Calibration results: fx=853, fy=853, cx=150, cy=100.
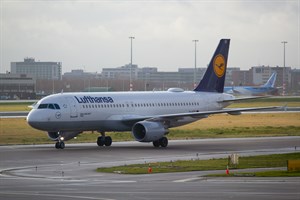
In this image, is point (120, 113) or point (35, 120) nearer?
point (35, 120)

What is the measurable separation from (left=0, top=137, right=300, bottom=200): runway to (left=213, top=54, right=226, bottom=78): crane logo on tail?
1031 centimetres

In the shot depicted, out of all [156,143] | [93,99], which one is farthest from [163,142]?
[93,99]

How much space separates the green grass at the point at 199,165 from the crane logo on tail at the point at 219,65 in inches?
895

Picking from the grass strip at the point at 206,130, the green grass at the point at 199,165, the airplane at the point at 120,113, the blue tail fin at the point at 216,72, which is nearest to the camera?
the green grass at the point at 199,165

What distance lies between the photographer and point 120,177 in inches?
1665

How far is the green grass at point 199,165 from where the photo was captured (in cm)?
4597

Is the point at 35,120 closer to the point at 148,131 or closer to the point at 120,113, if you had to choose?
the point at 120,113

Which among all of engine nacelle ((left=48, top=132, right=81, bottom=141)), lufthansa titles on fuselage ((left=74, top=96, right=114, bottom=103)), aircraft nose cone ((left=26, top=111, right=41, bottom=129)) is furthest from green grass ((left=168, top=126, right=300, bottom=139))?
aircraft nose cone ((left=26, top=111, right=41, bottom=129))

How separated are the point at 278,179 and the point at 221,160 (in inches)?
460

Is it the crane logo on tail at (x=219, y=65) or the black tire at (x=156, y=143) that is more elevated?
the crane logo on tail at (x=219, y=65)

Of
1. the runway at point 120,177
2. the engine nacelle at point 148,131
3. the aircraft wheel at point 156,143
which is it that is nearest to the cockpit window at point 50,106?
the runway at point 120,177

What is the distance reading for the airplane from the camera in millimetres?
61812

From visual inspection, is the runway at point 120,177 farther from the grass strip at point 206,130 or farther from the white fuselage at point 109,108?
the grass strip at point 206,130

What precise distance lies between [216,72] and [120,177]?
113 feet
